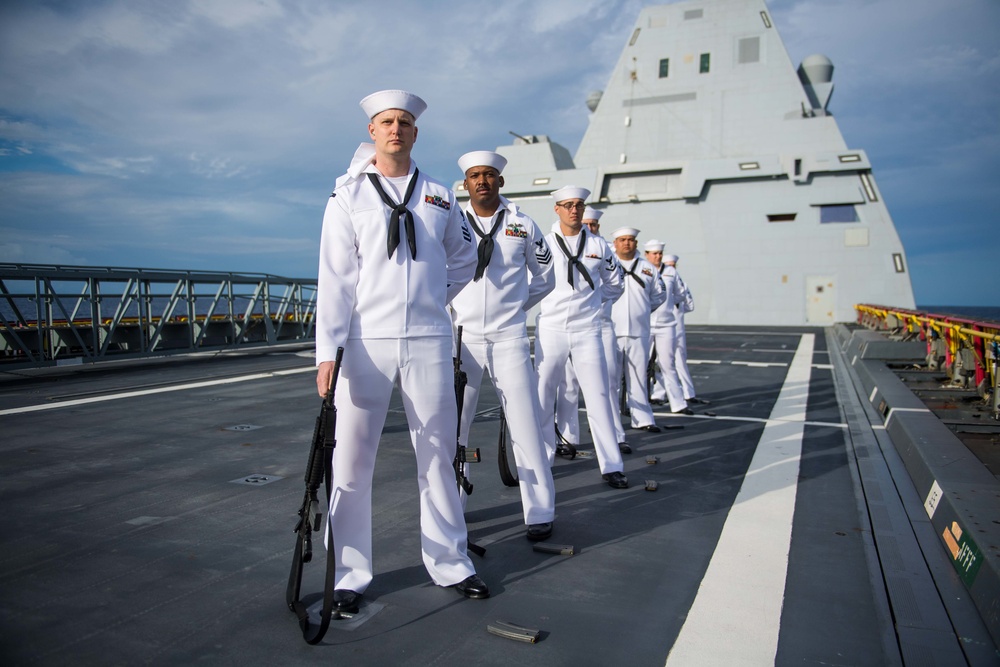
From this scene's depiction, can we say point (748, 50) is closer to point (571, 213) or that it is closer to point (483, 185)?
point (571, 213)

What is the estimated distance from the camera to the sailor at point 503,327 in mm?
3545

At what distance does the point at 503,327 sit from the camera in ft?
12.0

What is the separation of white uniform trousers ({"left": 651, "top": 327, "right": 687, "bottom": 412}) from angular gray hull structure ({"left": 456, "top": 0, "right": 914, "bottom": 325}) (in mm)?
17764

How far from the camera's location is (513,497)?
415 centimetres

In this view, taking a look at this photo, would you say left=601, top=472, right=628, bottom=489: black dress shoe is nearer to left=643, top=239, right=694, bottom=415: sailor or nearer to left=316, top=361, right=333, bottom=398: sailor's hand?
left=316, top=361, right=333, bottom=398: sailor's hand

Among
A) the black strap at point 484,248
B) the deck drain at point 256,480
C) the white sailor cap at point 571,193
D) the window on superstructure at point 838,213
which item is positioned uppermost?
the window on superstructure at point 838,213

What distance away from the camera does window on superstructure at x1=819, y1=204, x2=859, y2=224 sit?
23.0 m

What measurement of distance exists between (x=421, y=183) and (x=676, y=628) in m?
2.06

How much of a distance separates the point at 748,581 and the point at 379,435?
1.75 meters

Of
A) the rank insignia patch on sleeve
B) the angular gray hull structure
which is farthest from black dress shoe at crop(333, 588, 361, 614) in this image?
the angular gray hull structure

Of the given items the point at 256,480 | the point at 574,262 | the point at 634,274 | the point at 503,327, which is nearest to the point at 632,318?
the point at 634,274

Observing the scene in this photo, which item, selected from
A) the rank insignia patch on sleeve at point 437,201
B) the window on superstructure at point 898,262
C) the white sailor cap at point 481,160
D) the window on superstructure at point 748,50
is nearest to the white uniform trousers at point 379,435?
the rank insignia patch on sleeve at point 437,201

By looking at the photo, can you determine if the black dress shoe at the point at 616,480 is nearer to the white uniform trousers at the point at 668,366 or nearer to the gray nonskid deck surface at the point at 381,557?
the gray nonskid deck surface at the point at 381,557

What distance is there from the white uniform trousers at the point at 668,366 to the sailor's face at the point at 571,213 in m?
3.40
